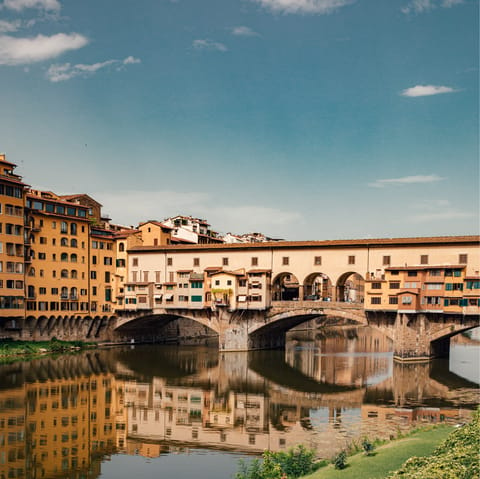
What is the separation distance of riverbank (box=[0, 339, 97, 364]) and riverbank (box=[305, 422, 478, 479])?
3913cm

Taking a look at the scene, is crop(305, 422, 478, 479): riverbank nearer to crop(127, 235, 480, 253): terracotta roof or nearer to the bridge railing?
crop(127, 235, 480, 253): terracotta roof

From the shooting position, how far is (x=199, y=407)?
1474 inches

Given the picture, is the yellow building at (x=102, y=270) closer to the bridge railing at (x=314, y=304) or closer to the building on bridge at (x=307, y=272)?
the building on bridge at (x=307, y=272)

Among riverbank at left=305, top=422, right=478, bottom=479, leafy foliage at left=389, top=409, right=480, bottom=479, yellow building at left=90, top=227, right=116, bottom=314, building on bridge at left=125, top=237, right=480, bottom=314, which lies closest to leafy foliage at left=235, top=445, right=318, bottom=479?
riverbank at left=305, top=422, right=478, bottom=479

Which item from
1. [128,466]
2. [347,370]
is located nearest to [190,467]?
[128,466]

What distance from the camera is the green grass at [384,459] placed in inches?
784

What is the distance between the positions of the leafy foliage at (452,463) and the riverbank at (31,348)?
144 ft

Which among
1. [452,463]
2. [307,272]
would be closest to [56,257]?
[307,272]

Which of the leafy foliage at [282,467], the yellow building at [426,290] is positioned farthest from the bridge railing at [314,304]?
the leafy foliage at [282,467]

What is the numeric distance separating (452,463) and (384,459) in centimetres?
702

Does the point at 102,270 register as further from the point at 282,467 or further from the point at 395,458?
the point at 395,458

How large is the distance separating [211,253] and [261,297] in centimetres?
837

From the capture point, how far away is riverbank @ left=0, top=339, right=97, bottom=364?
55406 mm

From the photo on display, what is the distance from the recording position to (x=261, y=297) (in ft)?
203
